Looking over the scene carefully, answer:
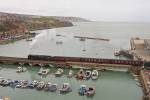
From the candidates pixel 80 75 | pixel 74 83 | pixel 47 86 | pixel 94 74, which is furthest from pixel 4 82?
pixel 94 74

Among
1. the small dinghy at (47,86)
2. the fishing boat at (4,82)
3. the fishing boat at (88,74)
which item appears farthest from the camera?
the fishing boat at (88,74)

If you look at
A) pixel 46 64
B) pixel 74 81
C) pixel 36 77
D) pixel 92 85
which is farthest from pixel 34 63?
pixel 92 85

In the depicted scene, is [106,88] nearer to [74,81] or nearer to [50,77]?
[74,81]

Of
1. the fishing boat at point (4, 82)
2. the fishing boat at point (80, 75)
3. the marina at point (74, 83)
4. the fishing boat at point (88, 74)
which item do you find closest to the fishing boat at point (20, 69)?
the marina at point (74, 83)

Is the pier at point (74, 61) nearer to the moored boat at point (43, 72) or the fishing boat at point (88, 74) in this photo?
the moored boat at point (43, 72)

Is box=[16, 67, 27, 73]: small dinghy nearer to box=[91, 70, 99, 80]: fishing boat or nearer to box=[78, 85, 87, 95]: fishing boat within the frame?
box=[91, 70, 99, 80]: fishing boat

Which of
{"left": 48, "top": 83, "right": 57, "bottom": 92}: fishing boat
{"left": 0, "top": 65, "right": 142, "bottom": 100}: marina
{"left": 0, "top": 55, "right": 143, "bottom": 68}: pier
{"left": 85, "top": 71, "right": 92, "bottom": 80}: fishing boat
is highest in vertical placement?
{"left": 0, "top": 55, "right": 143, "bottom": 68}: pier

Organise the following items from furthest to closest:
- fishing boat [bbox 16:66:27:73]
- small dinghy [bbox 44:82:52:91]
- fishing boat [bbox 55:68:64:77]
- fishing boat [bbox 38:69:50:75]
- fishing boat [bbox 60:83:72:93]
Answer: fishing boat [bbox 16:66:27:73], fishing boat [bbox 38:69:50:75], fishing boat [bbox 55:68:64:77], small dinghy [bbox 44:82:52:91], fishing boat [bbox 60:83:72:93]

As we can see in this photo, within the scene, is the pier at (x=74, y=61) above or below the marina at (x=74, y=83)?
above

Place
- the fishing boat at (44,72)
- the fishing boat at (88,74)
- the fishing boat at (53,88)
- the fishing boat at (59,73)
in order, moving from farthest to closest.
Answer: the fishing boat at (44,72) → the fishing boat at (59,73) → the fishing boat at (88,74) → the fishing boat at (53,88)

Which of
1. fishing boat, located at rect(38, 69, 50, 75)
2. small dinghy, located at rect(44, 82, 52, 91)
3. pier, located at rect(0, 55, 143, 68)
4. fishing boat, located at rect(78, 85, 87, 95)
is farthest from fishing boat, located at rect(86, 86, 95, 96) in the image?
pier, located at rect(0, 55, 143, 68)

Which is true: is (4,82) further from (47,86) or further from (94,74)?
(94,74)

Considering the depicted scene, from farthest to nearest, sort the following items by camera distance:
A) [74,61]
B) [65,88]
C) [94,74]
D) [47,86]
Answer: [74,61]
[94,74]
[47,86]
[65,88]
